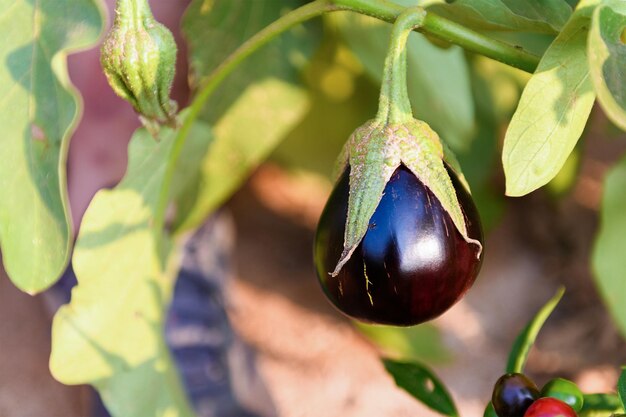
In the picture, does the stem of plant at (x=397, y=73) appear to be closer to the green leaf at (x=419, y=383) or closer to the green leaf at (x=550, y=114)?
the green leaf at (x=550, y=114)

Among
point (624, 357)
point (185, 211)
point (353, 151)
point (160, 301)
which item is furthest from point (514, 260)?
point (353, 151)

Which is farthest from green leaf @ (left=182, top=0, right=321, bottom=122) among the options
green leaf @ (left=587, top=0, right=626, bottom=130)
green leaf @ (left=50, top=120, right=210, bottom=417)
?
green leaf @ (left=587, top=0, right=626, bottom=130)

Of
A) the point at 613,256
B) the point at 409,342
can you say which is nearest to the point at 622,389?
the point at 613,256

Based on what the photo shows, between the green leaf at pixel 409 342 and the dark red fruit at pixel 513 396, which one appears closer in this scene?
the dark red fruit at pixel 513 396

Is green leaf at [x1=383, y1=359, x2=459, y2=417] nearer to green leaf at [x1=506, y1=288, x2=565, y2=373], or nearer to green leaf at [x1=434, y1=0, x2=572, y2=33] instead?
green leaf at [x1=506, y1=288, x2=565, y2=373]

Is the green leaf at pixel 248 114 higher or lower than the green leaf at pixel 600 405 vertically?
lower

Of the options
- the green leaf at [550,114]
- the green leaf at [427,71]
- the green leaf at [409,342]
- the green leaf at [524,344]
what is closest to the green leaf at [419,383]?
the green leaf at [524,344]

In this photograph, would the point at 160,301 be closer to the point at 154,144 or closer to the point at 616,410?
the point at 154,144
